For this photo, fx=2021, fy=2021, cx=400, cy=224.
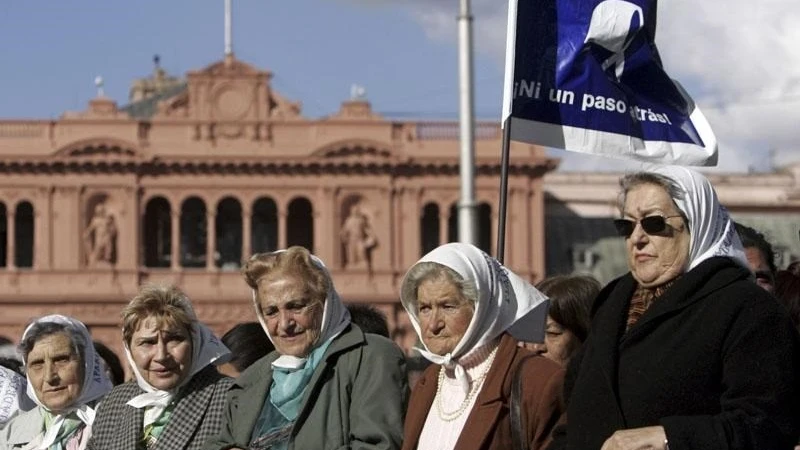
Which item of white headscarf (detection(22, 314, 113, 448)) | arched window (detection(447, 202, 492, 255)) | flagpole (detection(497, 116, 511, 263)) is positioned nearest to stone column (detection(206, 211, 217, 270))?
arched window (detection(447, 202, 492, 255))

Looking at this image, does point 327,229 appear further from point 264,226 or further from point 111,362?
point 111,362

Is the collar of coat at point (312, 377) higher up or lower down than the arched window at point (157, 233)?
higher up

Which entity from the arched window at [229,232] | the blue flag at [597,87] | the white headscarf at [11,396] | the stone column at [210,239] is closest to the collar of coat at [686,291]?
the blue flag at [597,87]

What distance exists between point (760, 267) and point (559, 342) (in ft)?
2.55

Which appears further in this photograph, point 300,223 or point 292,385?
point 300,223

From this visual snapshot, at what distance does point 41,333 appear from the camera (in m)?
7.29

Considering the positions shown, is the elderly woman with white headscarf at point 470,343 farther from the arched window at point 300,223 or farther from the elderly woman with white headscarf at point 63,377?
the arched window at point 300,223

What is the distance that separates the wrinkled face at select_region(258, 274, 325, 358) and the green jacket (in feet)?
0.30

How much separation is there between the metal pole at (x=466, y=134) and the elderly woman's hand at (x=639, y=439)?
14198 millimetres

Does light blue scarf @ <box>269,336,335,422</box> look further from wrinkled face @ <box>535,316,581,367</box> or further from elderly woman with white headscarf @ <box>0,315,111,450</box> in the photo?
elderly woman with white headscarf @ <box>0,315,111,450</box>

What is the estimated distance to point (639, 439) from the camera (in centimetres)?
470

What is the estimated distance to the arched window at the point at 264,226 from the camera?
54.8m

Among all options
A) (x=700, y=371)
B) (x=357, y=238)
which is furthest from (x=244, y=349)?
(x=357, y=238)

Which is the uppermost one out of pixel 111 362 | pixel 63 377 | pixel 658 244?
pixel 658 244
